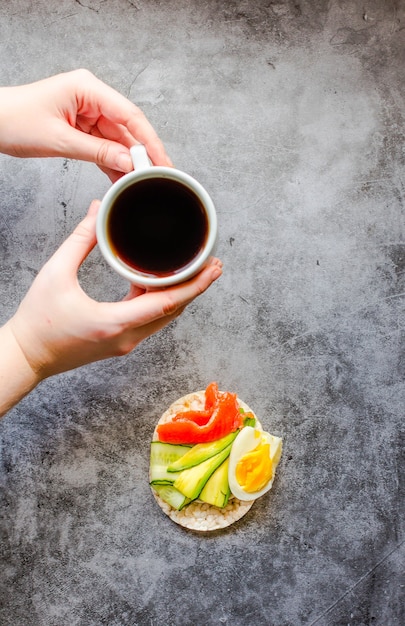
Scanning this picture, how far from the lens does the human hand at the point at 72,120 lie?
5.14 ft

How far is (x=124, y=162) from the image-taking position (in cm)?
143

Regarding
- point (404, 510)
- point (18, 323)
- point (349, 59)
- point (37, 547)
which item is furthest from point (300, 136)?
point (37, 547)

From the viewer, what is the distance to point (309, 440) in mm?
2088

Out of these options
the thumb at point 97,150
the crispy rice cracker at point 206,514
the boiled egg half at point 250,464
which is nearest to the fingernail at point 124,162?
the thumb at point 97,150

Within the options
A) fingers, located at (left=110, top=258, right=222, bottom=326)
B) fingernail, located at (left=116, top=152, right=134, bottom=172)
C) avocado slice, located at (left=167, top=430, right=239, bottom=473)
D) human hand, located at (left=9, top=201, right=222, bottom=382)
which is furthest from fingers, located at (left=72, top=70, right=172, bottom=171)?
avocado slice, located at (left=167, top=430, right=239, bottom=473)

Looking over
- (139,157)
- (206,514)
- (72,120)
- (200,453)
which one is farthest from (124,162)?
(206,514)

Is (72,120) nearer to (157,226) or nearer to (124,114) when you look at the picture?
(124,114)

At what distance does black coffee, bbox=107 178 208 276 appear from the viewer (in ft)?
4.51

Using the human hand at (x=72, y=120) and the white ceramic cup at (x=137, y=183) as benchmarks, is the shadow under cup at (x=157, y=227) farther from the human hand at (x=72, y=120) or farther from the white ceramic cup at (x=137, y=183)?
the human hand at (x=72, y=120)

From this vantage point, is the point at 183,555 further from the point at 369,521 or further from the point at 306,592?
the point at 369,521

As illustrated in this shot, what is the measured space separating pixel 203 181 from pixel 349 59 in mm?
703

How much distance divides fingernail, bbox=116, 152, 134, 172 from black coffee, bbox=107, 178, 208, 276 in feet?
0.32

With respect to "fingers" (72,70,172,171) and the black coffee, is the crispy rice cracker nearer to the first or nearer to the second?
the black coffee

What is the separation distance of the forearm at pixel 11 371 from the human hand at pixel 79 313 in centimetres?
2
